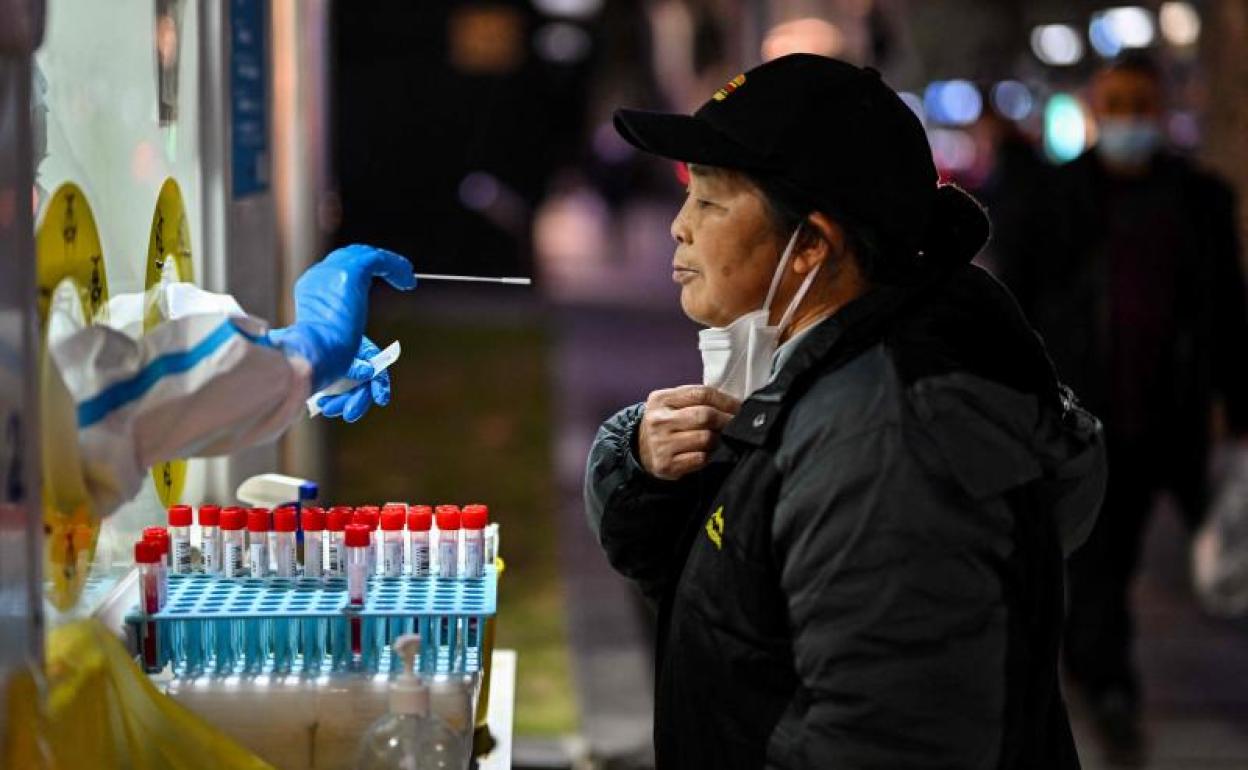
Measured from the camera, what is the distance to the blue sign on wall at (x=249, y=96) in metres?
4.02

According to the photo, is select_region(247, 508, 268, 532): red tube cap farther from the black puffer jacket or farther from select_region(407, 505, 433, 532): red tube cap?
the black puffer jacket

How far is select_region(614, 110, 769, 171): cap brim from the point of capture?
268 cm

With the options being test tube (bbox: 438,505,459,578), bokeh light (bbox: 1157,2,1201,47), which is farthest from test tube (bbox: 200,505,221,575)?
bokeh light (bbox: 1157,2,1201,47)

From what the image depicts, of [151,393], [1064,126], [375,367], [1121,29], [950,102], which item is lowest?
[950,102]

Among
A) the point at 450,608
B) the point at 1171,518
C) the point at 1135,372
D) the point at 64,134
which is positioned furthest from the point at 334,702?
the point at 1171,518

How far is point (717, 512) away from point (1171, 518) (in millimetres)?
9365

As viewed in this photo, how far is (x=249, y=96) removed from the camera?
4191mm

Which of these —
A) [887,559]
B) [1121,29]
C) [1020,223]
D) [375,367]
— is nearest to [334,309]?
[375,367]

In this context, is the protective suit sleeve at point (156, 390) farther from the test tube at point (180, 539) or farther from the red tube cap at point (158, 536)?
the test tube at point (180, 539)

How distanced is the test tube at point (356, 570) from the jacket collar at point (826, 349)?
2.00 feet

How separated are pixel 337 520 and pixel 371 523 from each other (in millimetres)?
58

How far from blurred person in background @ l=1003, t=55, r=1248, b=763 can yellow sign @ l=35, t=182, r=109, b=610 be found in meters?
4.79

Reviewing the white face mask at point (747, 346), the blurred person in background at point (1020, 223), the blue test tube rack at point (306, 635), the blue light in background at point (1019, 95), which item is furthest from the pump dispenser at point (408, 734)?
the blue light in background at point (1019, 95)

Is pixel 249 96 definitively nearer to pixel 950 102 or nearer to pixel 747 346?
pixel 747 346
